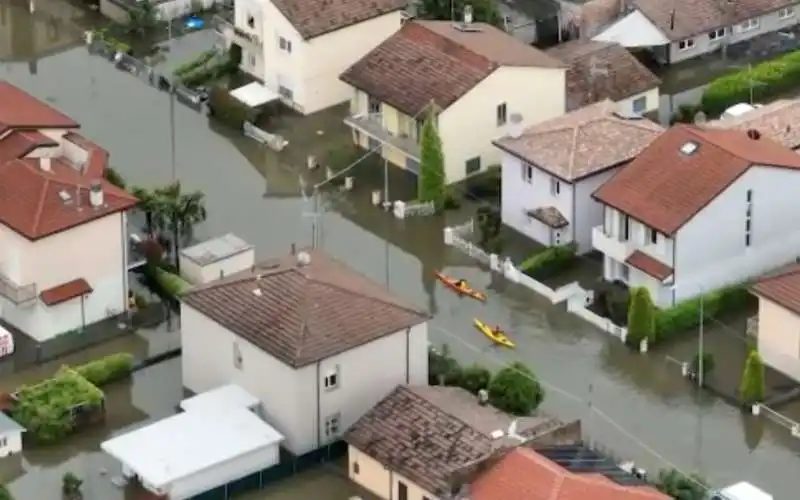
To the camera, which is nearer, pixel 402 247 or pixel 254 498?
pixel 254 498

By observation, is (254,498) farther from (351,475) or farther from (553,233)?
(553,233)

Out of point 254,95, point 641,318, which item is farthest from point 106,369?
point 254,95

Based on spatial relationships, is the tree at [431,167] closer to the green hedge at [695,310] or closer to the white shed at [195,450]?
the green hedge at [695,310]

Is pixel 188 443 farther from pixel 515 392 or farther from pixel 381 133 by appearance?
pixel 381 133

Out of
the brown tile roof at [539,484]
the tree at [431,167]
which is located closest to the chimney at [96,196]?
the tree at [431,167]

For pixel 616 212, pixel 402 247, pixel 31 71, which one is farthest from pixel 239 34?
pixel 616 212
